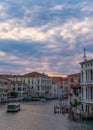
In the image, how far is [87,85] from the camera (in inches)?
1446

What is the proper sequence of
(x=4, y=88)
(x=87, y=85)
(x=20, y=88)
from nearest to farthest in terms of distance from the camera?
1. (x=87, y=85)
2. (x=4, y=88)
3. (x=20, y=88)

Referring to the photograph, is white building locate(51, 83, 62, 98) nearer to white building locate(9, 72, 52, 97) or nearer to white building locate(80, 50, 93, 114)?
white building locate(9, 72, 52, 97)

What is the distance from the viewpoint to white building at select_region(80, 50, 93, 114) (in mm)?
35844

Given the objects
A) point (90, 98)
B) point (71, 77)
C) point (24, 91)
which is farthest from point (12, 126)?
point (24, 91)

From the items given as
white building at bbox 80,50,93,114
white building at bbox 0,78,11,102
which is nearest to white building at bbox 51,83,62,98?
white building at bbox 0,78,11,102

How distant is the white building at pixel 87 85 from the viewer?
118 feet

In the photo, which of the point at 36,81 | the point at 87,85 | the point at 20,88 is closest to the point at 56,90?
the point at 36,81

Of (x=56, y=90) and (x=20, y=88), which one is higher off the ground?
(x=20, y=88)

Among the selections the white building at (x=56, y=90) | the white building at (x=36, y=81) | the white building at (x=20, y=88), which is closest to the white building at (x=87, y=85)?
the white building at (x=20, y=88)

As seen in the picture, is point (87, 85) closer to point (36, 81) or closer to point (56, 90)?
point (36, 81)

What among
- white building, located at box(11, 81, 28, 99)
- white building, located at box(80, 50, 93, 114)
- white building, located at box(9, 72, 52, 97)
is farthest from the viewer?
white building, located at box(9, 72, 52, 97)

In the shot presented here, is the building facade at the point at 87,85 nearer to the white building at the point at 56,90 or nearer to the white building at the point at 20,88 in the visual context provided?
the white building at the point at 20,88

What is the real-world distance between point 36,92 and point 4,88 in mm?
29544

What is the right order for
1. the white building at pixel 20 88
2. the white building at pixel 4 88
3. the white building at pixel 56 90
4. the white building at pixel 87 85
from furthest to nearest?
1. the white building at pixel 56 90
2. the white building at pixel 20 88
3. the white building at pixel 4 88
4. the white building at pixel 87 85
